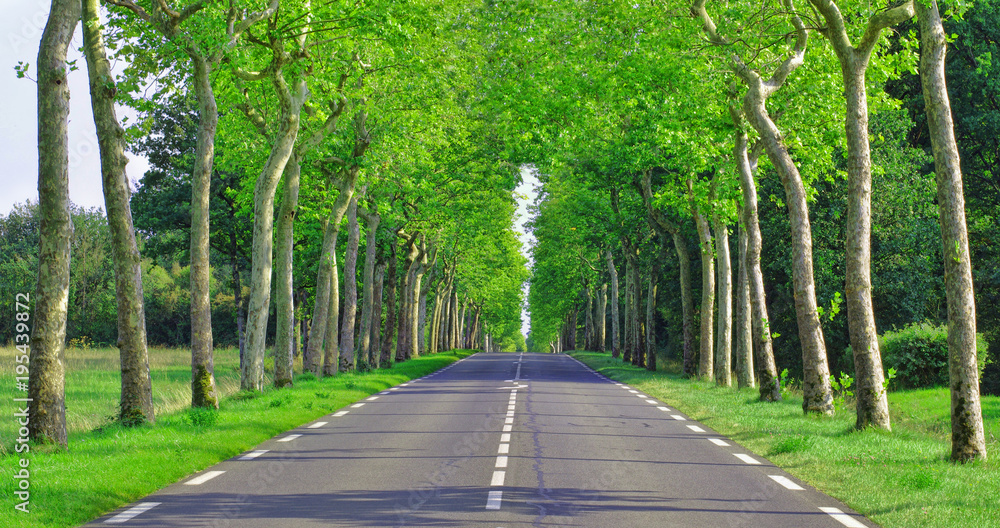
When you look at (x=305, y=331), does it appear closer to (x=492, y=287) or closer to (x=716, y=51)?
(x=492, y=287)

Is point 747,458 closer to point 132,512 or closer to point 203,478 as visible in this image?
point 203,478

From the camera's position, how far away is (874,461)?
10.1 m

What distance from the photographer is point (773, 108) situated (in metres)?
21.5

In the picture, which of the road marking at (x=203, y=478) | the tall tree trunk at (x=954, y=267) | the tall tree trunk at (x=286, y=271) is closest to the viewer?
the road marking at (x=203, y=478)

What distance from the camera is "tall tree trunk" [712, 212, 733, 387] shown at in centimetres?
2502

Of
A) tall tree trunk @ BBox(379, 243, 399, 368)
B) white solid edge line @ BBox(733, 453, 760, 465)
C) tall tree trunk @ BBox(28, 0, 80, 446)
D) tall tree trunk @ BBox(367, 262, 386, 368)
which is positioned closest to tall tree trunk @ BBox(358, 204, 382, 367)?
tall tree trunk @ BBox(367, 262, 386, 368)

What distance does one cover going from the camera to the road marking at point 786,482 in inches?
348

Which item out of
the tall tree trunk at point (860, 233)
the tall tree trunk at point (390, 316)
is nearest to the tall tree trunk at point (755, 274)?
the tall tree trunk at point (860, 233)

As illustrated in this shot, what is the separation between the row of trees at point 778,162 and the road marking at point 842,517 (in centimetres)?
346

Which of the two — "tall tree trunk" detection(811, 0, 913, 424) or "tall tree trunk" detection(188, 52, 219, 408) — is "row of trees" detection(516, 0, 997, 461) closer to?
"tall tree trunk" detection(811, 0, 913, 424)

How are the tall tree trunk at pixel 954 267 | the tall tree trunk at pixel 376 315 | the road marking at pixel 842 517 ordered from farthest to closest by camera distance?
1. the tall tree trunk at pixel 376 315
2. the tall tree trunk at pixel 954 267
3. the road marking at pixel 842 517

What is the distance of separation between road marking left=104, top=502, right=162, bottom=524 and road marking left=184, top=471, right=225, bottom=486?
3.33 ft

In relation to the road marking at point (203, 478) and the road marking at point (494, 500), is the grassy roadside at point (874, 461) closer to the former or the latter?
the road marking at point (494, 500)

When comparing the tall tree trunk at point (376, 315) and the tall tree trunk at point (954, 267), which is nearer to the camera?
the tall tree trunk at point (954, 267)
